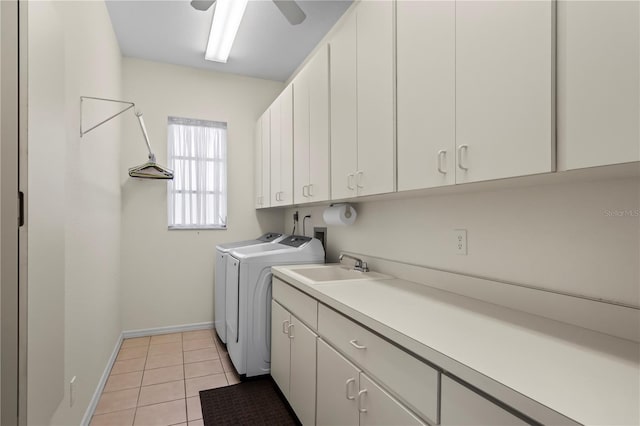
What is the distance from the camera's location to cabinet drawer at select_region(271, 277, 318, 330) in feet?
5.45

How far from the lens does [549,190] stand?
1146 mm

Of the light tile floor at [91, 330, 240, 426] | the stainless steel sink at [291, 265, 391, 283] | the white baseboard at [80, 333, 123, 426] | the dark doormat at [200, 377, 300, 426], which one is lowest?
the light tile floor at [91, 330, 240, 426]

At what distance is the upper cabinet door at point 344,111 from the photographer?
1793 millimetres

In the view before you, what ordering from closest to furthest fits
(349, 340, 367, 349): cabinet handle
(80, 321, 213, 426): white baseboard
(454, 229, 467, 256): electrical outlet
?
(349, 340, 367, 349): cabinet handle → (454, 229, 467, 256): electrical outlet → (80, 321, 213, 426): white baseboard

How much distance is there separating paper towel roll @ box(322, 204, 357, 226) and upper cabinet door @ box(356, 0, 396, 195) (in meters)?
0.54

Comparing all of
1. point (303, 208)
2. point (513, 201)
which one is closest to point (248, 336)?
point (303, 208)

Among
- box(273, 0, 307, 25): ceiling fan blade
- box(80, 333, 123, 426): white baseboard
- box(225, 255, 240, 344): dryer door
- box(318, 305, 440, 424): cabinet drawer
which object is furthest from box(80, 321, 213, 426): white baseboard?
box(273, 0, 307, 25): ceiling fan blade

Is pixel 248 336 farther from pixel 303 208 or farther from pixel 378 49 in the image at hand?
pixel 378 49

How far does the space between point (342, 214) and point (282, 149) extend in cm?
97

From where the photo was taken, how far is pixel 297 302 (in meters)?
1.87

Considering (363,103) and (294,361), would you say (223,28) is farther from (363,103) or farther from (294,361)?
(294,361)

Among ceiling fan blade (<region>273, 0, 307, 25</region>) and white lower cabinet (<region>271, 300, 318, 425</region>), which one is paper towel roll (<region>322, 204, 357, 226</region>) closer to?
white lower cabinet (<region>271, 300, 318, 425</region>)

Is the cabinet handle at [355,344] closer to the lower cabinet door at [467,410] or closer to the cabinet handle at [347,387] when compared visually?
the cabinet handle at [347,387]

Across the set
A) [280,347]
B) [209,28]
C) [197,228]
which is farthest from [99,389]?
[209,28]
